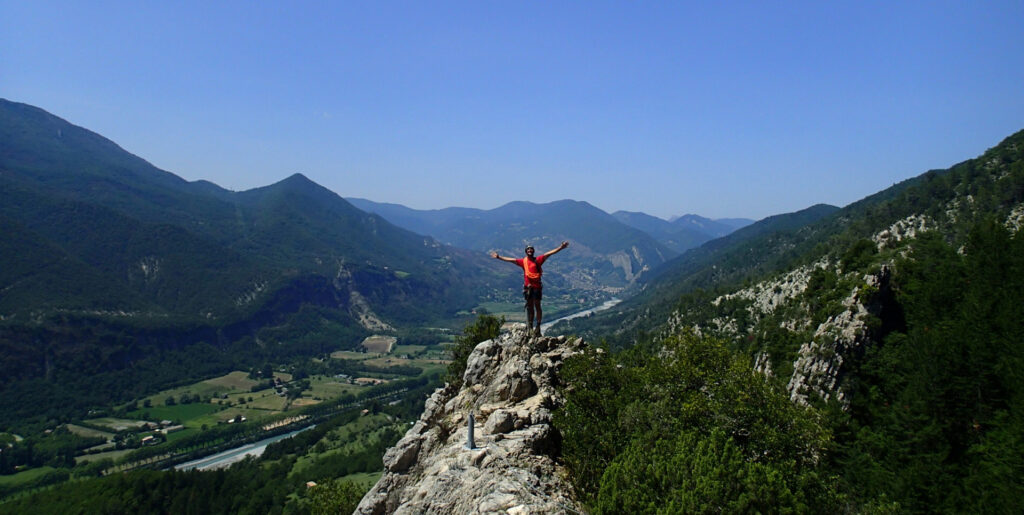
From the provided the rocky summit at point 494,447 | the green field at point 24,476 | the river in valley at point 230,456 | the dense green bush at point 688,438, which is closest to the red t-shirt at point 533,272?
the dense green bush at point 688,438

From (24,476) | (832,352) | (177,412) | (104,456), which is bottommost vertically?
(177,412)

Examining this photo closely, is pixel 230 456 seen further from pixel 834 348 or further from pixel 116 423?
pixel 834 348

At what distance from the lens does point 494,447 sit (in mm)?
24312

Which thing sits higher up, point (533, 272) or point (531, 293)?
point (533, 272)

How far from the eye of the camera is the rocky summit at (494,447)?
21.1 meters

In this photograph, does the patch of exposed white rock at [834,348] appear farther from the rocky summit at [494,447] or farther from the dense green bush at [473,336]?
the rocky summit at [494,447]

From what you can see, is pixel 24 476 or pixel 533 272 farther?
pixel 24 476

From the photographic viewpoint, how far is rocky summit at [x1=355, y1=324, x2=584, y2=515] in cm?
2111

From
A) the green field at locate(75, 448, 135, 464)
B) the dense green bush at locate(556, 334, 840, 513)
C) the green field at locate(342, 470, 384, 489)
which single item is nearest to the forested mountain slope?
the dense green bush at locate(556, 334, 840, 513)

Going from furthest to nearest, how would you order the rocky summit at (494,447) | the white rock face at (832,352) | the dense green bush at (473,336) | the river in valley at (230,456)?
1. the river in valley at (230,456)
2. the white rock face at (832,352)
3. the dense green bush at (473,336)
4. the rocky summit at (494,447)

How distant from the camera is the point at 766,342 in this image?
8325 centimetres

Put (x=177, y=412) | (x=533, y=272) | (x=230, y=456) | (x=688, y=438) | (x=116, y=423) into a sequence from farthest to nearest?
1. (x=177, y=412)
2. (x=116, y=423)
3. (x=230, y=456)
4. (x=533, y=272)
5. (x=688, y=438)

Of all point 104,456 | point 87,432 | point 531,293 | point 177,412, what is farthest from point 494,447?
point 177,412

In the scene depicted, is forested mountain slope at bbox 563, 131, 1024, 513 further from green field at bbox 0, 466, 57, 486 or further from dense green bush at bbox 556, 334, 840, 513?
green field at bbox 0, 466, 57, 486
